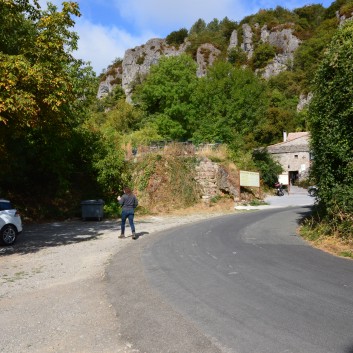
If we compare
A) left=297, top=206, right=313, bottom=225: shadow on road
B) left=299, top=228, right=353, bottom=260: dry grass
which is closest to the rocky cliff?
left=297, top=206, right=313, bottom=225: shadow on road

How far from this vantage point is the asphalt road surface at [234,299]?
173 inches

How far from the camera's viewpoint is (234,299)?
238 inches

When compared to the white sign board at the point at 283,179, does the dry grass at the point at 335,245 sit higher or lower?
lower

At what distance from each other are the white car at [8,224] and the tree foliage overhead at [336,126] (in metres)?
9.97

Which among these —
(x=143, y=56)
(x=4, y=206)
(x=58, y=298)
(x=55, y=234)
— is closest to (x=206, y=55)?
(x=143, y=56)

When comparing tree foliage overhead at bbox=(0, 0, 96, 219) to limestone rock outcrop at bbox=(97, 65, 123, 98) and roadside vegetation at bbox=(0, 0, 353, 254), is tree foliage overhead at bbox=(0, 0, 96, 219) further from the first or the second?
limestone rock outcrop at bbox=(97, 65, 123, 98)

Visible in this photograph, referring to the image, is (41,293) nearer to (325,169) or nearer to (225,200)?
(325,169)

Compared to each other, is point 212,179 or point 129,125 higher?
point 129,125

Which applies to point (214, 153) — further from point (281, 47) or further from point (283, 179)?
point (281, 47)

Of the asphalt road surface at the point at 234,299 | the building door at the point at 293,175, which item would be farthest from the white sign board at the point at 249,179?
the building door at the point at 293,175

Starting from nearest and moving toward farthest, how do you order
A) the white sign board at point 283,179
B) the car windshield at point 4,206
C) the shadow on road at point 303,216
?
the car windshield at point 4,206, the shadow on road at point 303,216, the white sign board at point 283,179

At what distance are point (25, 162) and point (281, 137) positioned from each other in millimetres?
54614

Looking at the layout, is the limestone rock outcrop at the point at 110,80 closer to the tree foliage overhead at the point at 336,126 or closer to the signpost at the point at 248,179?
the signpost at the point at 248,179

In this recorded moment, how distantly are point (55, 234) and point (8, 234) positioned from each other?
9.98 ft
